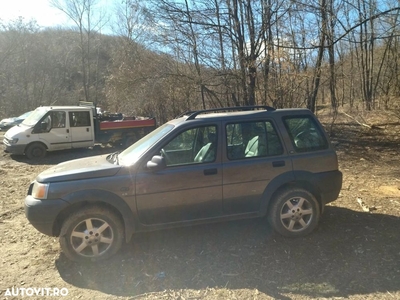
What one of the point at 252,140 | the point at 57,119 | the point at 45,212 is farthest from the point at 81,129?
the point at 252,140

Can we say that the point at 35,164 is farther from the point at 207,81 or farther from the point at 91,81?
the point at 91,81

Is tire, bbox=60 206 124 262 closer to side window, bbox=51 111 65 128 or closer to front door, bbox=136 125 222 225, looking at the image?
front door, bbox=136 125 222 225

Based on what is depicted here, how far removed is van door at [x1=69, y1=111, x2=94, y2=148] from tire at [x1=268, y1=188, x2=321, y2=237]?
9.38 meters

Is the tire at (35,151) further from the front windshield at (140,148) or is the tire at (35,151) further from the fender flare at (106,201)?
the fender flare at (106,201)

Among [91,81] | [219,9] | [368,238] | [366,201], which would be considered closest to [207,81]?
[219,9]

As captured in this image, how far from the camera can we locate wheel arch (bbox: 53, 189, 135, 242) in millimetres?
3453

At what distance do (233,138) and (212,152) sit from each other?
345 millimetres

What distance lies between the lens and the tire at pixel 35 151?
10.6 meters

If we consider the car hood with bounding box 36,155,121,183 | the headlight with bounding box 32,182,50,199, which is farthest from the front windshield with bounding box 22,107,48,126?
the headlight with bounding box 32,182,50,199

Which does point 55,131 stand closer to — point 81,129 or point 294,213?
point 81,129

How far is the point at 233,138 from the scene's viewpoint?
396cm

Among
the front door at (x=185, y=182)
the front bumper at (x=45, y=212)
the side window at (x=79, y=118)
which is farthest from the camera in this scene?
the side window at (x=79, y=118)

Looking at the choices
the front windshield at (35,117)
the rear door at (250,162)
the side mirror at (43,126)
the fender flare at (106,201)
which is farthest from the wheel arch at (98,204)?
the front windshield at (35,117)

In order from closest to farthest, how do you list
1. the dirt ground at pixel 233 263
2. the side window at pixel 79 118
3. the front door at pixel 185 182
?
1. the dirt ground at pixel 233 263
2. the front door at pixel 185 182
3. the side window at pixel 79 118
